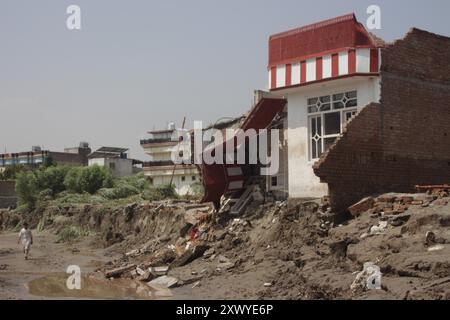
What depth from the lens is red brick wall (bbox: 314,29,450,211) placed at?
15.2 m

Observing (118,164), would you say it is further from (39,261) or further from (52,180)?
(39,261)

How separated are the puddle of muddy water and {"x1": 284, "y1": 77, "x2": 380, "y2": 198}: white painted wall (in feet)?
17.3

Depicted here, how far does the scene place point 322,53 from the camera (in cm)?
1645

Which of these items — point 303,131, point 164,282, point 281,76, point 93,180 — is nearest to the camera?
point 164,282

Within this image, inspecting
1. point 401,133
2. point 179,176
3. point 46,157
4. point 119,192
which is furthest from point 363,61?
point 46,157

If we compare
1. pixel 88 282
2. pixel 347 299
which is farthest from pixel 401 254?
pixel 88 282

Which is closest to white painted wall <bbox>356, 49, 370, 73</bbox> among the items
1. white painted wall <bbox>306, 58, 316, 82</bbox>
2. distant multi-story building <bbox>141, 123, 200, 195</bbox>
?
white painted wall <bbox>306, 58, 316, 82</bbox>

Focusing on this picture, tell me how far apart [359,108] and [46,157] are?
72743mm

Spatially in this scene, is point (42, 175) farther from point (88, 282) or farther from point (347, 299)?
point (347, 299)

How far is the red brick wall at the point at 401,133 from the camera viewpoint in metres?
15.2

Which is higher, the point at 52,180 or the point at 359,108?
the point at 359,108

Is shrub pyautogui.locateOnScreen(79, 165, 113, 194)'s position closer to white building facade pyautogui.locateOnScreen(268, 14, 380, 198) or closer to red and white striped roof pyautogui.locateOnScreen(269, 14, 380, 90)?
white building facade pyautogui.locateOnScreen(268, 14, 380, 198)

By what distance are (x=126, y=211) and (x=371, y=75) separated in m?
18.4
